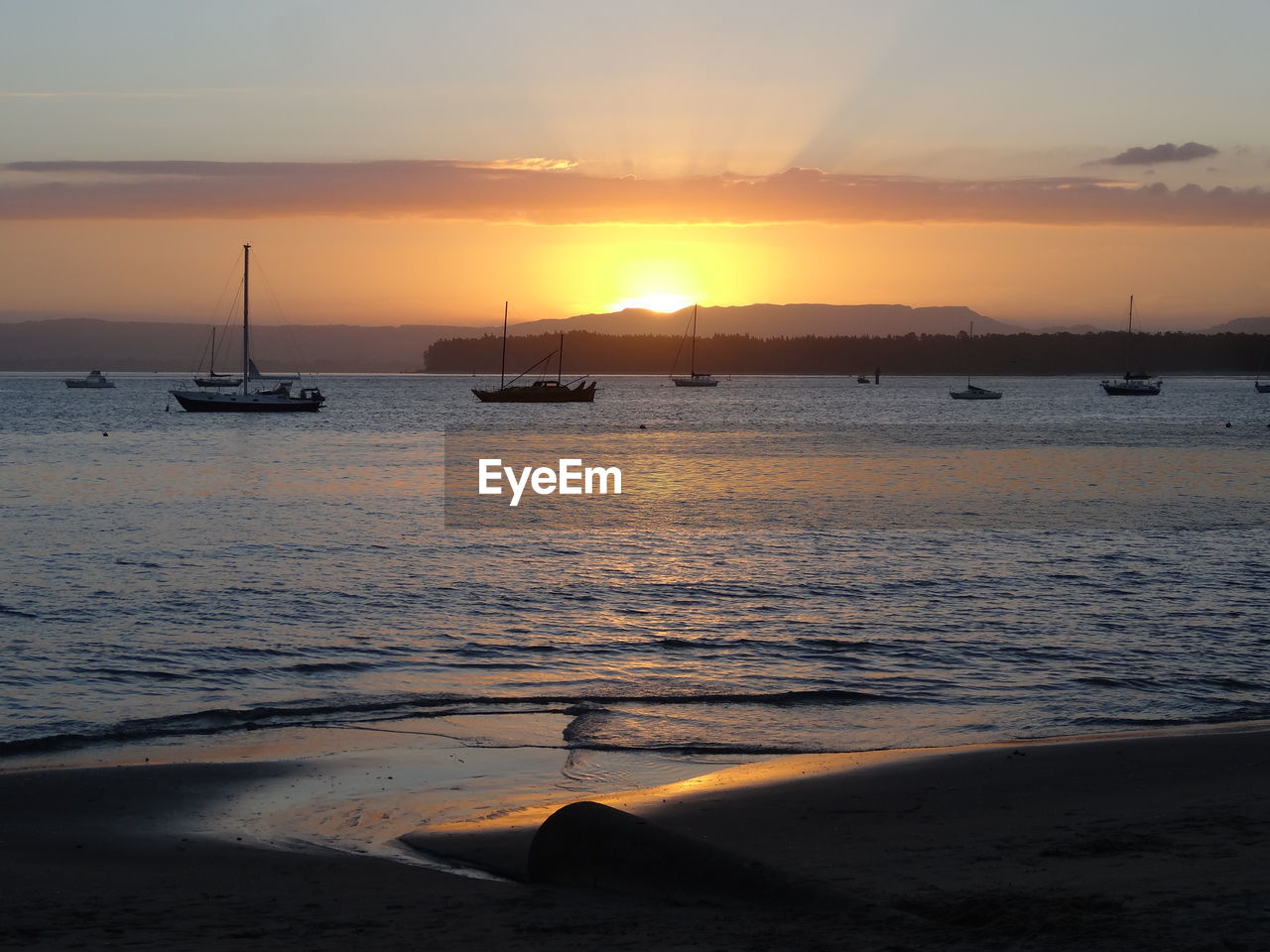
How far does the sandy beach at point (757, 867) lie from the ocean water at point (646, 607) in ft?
7.68

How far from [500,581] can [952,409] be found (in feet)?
451

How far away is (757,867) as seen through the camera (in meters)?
7.81

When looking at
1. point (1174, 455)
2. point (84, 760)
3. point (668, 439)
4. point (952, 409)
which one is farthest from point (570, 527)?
point (952, 409)

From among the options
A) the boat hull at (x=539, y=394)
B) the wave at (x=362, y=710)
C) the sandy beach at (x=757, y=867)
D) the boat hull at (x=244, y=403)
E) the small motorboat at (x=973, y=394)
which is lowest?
the wave at (x=362, y=710)

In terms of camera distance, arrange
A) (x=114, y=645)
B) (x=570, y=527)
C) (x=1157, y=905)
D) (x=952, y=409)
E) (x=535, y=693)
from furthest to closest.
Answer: (x=952, y=409) < (x=570, y=527) < (x=114, y=645) < (x=535, y=693) < (x=1157, y=905)

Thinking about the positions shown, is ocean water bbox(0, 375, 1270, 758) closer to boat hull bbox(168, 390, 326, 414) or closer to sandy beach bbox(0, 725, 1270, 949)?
sandy beach bbox(0, 725, 1270, 949)

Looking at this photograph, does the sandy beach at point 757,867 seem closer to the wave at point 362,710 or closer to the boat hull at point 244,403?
the wave at point 362,710

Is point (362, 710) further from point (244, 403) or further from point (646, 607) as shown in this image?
point (244, 403)

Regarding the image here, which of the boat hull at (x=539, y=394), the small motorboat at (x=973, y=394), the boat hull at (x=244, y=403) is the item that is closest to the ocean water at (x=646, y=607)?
the boat hull at (x=244, y=403)

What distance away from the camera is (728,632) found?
65.2 ft

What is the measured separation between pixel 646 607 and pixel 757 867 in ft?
47.9

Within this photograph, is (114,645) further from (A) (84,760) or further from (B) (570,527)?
(B) (570,527)

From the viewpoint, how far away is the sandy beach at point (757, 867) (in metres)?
6.79

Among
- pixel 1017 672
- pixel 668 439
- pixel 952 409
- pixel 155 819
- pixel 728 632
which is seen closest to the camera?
pixel 155 819
